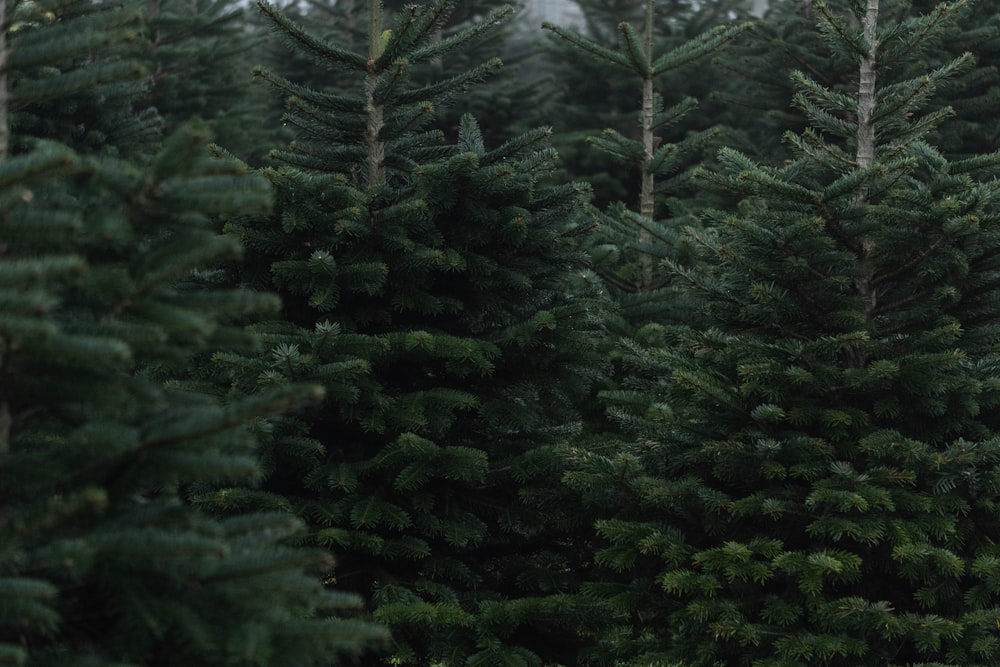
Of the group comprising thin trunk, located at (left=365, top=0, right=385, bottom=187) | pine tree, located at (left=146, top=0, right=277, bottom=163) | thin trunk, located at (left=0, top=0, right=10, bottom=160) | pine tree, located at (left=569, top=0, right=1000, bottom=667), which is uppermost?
pine tree, located at (left=146, top=0, right=277, bottom=163)

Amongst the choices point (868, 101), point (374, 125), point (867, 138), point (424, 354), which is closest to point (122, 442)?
point (424, 354)

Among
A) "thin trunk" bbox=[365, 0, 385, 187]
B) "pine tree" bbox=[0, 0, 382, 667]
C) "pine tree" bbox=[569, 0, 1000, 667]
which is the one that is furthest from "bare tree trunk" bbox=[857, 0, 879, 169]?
"pine tree" bbox=[0, 0, 382, 667]

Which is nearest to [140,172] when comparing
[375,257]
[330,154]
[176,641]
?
[176,641]

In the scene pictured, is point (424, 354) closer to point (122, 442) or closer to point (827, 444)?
point (827, 444)

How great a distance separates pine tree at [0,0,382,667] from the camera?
3.14 metres

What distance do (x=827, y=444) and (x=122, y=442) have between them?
3.47 meters

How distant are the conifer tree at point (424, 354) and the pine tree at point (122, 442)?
175cm

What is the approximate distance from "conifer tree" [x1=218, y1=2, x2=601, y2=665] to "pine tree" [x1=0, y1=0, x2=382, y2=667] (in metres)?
1.75

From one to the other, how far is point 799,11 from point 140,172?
10899 mm

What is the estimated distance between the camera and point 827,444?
5340 millimetres

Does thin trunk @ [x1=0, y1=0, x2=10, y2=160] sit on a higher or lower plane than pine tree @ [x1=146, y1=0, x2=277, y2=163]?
lower

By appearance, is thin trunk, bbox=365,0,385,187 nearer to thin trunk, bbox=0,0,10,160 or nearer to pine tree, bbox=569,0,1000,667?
pine tree, bbox=569,0,1000,667

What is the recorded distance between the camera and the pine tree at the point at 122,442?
314 cm

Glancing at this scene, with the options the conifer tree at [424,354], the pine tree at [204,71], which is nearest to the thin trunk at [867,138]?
the conifer tree at [424,354]
